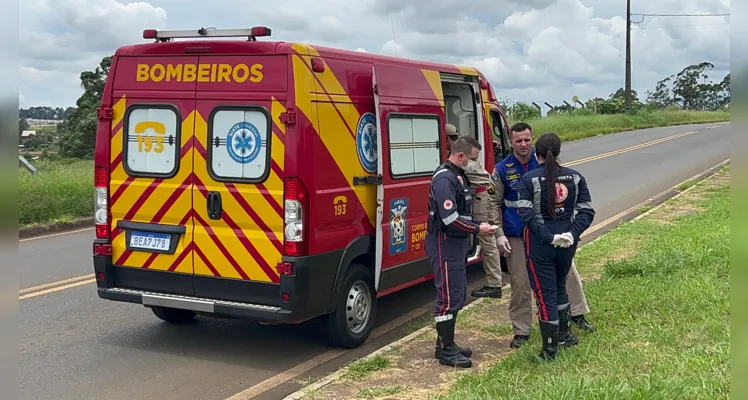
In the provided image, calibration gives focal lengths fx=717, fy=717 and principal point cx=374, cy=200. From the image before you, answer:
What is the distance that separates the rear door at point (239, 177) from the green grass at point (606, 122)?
89.3 feet

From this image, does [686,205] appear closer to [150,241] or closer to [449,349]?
[449,349]

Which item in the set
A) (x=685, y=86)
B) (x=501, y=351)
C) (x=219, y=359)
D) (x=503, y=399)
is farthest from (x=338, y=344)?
(x=685, y=86)

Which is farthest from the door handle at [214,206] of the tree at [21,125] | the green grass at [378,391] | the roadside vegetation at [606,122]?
the roadside vegetation at [606,122]

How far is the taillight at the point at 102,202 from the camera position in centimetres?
620

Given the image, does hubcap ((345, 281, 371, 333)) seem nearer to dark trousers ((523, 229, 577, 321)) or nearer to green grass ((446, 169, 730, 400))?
green grass ((446, 169, 730, 400))

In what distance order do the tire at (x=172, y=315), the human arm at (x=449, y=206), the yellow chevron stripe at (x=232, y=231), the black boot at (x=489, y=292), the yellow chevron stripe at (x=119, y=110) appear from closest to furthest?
the human arm at (x=449, y=206) < the yellow chevron stripe at (x=232, y=231) < the yellow chevron stripe at (x=119, y=110) < the tire at (x=172, y=315) < the black boot at (x=489, y=292)

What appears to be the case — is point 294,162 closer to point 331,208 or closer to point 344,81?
point 331,208

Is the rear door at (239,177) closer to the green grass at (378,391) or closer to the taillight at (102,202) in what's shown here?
the taillight at (102,202)

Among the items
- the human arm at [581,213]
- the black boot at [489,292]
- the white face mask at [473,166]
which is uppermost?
the white face mask at [473,166]

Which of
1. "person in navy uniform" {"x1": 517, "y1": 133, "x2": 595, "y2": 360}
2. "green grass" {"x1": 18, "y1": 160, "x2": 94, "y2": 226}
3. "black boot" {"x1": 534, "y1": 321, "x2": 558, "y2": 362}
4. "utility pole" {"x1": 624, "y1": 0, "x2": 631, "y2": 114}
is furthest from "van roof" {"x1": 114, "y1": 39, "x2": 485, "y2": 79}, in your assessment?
"utility pole" {"x1": 624, "y1": 0, "x2": 631, "y2": 114}

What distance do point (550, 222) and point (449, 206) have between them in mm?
741

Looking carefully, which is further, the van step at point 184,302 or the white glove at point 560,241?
the van step at point 184,302

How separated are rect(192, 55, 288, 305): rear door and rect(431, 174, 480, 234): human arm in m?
1.21

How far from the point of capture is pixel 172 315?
6.83m
